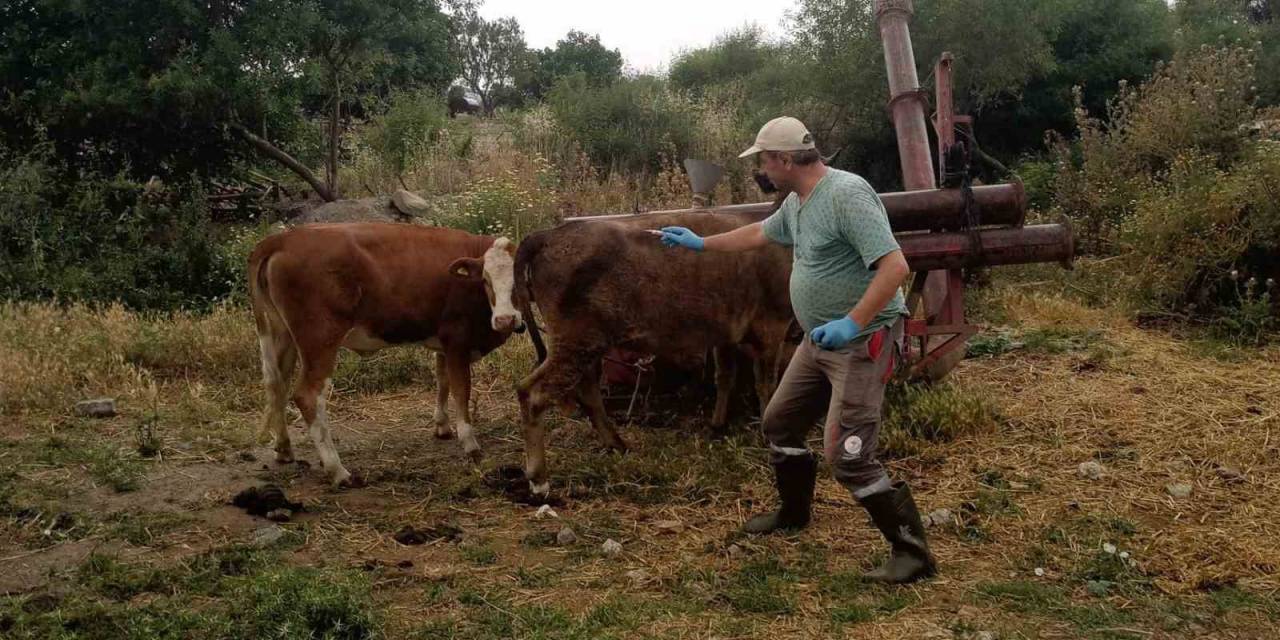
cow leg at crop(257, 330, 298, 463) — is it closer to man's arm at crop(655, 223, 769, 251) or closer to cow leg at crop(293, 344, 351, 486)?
cow leg at crop(293, 344, 351, 486)

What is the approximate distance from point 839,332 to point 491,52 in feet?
173

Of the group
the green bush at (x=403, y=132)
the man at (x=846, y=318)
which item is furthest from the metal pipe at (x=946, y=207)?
the green bush at (x=403, y=132)

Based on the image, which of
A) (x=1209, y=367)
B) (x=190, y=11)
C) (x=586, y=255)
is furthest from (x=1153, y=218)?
(x=190, y=11)

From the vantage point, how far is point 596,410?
7.02 meters

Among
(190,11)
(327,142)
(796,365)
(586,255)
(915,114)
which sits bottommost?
(796,365)

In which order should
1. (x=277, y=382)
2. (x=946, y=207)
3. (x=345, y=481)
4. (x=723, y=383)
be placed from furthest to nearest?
(x=723, y=383) < (x=277, y=382) < (x=946, y=207) < (x=345, y=481)

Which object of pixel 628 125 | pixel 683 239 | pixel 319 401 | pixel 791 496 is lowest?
pixel 791 496

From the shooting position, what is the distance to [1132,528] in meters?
5.42

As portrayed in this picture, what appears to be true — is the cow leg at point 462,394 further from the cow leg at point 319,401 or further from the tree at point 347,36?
the tree at point 347,36

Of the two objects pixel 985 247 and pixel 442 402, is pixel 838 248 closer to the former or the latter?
pixel 985 247

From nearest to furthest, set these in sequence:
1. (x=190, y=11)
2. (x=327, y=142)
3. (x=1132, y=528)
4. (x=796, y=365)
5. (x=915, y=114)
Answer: (x=796, y=365) < (x=1132, y=528) < (x=915, y=114) < (x=190, y=11) < (x=327, y=142)

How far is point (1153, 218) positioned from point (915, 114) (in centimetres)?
301

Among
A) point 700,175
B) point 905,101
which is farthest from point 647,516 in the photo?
point 905,101

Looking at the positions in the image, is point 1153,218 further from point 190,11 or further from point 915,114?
point 190,11
